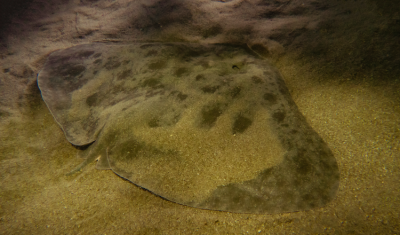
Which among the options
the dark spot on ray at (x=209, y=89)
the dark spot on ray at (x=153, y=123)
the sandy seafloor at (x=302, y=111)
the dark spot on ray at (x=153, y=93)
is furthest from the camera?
the dark spot on ray at (x=153, y=93)

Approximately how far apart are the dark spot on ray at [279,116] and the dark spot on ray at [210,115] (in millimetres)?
646

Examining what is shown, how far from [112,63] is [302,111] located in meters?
3.13

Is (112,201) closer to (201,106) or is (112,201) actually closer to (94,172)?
(94,172)

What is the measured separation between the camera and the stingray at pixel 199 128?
1639mm

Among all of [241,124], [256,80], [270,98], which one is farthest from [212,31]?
[241,124]

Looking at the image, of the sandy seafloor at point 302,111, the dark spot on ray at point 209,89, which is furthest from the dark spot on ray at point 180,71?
the sandy seafloor at point 302,111

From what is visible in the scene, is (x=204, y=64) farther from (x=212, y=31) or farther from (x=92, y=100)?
(x=92, y=100)

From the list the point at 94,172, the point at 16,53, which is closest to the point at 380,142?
the point at 94,172

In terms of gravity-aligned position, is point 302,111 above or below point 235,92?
below

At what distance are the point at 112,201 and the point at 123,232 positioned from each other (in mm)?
368

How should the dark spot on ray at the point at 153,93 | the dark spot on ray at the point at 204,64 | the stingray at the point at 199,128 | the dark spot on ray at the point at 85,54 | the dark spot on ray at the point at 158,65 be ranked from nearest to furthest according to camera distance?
the stingray at the point at 199,128, the dark spot on ray at the point at 153,93, the dark spot on ray at the point at 204,64, the dark spot on ray at the point at 158,65, the dark spot on ray at the point at 85,54

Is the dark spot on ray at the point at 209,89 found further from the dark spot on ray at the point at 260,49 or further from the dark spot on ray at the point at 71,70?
the dark spot on ray at the point at 71,70

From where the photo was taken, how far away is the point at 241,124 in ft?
6.37

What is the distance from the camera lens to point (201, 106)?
2.09m
